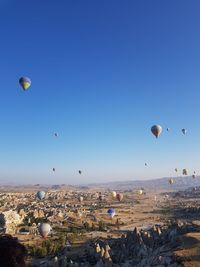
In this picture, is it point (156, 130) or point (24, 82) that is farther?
point (156, 130)

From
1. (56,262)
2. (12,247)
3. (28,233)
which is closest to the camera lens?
(12,247)

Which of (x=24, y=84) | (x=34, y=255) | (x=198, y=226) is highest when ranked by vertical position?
(x=24, y=84)

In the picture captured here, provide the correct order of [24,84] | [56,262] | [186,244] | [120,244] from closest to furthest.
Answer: [186,244] → [56,262] → [120,244] → [24,84]

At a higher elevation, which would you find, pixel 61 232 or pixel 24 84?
pixel 24 84

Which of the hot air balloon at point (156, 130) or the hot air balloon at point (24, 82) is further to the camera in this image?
the hot air balloon at point (156, 130)

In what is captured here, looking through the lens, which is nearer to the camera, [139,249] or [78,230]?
[139,249]

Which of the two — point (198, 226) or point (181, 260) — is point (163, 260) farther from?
point (198, 226)

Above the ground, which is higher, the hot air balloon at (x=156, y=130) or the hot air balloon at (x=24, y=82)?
the hot air balloon at (x=24, y=82)

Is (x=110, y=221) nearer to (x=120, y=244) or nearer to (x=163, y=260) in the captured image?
(x=120, y=244)

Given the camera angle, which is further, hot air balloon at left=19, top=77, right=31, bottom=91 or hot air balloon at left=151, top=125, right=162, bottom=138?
hot air balloon at left=151, top=125, right=162, bottom=138

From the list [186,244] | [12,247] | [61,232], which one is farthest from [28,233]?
[12,247]

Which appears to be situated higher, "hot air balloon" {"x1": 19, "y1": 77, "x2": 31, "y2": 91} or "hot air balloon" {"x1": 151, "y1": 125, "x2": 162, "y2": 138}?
"hot air balloon" {"x1": 19, "y1": 77, "x2": 31, "y2": 91}
